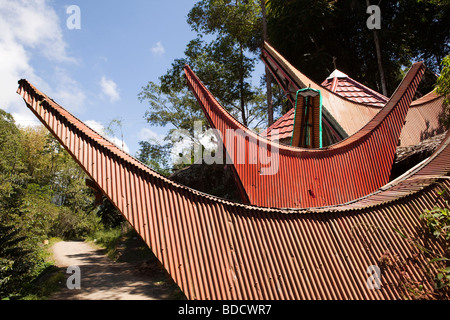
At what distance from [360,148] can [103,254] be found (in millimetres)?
15527

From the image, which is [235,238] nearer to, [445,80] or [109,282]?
[445,80]

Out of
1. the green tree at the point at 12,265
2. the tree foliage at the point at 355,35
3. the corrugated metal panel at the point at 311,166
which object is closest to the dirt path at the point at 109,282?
the green tree at the point at 12,265

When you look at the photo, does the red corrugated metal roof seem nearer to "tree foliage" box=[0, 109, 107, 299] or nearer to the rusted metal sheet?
the rusted metal sheet

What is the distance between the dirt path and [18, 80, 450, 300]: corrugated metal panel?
266 inches

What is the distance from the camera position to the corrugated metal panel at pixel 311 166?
19.4 feet

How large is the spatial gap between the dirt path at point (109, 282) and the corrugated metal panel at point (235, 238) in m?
6.75

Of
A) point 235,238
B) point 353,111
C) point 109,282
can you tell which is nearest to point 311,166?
point 235,238

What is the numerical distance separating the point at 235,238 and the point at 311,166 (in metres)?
3.57

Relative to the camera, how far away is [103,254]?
1739 centimetres

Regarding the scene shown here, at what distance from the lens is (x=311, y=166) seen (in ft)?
20.4

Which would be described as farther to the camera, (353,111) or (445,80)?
(353,111)

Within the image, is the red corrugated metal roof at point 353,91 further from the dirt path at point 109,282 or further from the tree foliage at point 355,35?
the dirt path at point 109,282

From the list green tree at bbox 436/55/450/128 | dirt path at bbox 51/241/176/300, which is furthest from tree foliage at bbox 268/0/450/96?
dirt path at bbox 51/241/176/300
